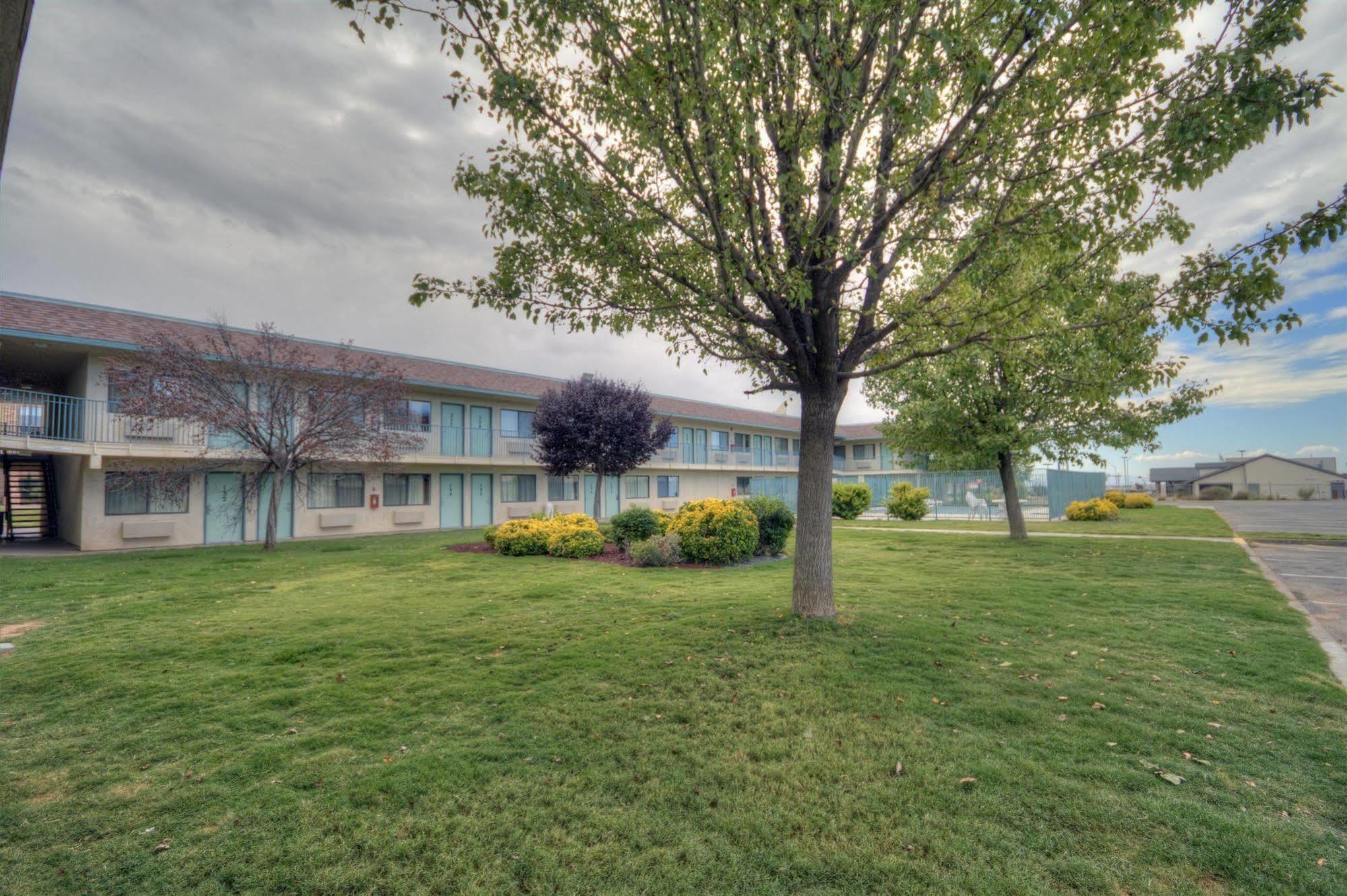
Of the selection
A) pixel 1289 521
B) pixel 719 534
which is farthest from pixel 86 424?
pixel 1289 521

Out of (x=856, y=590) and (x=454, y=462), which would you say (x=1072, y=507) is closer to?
(x=856, y=590)

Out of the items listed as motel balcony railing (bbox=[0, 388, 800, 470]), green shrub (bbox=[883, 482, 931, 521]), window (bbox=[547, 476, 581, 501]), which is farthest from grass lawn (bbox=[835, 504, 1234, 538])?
motel balcony railing (bbox=[0, 388, 800, 470])

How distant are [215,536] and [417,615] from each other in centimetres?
1625

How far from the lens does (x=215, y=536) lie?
18781 millimetres

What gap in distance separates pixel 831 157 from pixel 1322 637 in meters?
7.78

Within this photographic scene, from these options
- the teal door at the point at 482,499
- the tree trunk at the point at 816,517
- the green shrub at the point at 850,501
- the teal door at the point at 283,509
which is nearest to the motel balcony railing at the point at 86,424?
the teal door at the point at 283,509

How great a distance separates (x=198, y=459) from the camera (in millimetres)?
16672

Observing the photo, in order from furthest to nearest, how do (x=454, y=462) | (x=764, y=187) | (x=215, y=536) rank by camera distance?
(x=454, y=462), (x=215, y=536), (x=764, y=187)

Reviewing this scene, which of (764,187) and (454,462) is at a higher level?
(764,187)

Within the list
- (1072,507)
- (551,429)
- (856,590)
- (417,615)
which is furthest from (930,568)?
(1072,507)

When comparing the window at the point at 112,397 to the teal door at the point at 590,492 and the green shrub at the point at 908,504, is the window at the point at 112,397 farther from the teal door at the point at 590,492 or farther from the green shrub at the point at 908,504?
the green shrub at the point at 908,504

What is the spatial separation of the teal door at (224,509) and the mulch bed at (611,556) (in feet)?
27.1

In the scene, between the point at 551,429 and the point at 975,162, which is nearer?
the point at 975,162

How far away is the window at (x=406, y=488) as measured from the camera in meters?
23.4
